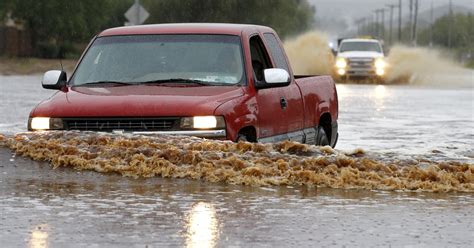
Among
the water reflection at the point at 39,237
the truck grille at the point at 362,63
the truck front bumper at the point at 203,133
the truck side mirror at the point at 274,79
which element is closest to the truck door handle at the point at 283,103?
the truck side mirror at the point at 274,79

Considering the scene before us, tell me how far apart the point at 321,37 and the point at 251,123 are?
45.0 metres

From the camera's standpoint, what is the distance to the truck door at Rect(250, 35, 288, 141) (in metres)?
12.6

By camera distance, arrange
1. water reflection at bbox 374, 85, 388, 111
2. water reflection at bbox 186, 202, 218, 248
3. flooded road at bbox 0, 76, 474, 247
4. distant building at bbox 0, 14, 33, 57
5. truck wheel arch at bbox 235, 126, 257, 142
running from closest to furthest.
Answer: water reflection at bbox 186, 202, 218, 248
flooded road at bbox 0, 76, 474, 247
truck wheel arch at bbox 235, 126, 257, 142
water reflection at bbox 374, 85, 388, 111
distant building at bbox 0, 14, 33, 57

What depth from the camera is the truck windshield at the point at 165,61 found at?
41.7 ft

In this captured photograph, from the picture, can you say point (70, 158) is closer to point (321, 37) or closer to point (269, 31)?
point (269, 31)

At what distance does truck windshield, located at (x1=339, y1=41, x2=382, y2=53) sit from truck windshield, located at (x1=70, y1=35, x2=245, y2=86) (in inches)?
1502

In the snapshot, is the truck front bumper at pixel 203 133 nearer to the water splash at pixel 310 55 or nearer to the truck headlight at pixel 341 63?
the truck headlight at pixel 341 63

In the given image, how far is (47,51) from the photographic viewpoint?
79312mm

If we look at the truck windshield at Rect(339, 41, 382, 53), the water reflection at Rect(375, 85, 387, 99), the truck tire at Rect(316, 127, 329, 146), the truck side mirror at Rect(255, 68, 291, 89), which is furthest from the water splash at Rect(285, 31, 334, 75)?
the truck side mirror at Rect(255, 68, 291, 89)

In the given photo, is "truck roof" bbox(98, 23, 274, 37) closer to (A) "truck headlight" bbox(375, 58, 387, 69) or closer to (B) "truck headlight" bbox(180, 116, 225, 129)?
(B) "truck headlight" bbox(180, 116, 225, 129)

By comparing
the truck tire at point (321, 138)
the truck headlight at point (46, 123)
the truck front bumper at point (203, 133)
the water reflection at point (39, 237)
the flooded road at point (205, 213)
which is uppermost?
the truck headlight at point (46, 123)

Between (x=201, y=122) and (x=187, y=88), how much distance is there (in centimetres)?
77

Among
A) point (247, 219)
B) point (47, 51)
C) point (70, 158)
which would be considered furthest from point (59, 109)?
point (47, 51)

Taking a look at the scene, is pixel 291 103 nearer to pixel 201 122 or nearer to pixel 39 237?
pixel 201 122
